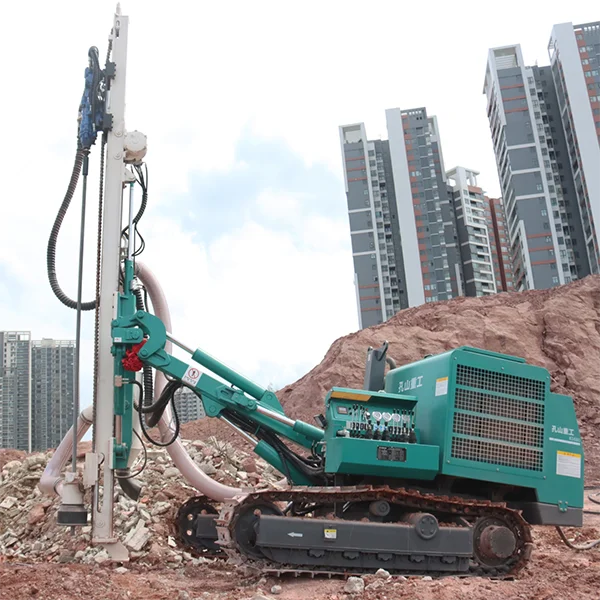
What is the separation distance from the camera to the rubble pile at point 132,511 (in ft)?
28.1

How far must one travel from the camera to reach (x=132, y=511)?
9531 millimetres

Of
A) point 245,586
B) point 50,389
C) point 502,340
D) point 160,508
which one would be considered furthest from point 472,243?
point 245,586

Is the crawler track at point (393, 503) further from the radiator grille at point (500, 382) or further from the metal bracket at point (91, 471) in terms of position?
the metal bracket at point (91, 471)

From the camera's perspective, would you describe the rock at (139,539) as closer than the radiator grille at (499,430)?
No

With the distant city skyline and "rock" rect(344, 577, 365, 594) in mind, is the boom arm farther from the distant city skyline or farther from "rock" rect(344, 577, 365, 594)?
the distant city skyline

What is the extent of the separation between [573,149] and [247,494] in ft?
151

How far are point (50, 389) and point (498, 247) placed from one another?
4577 centimetres

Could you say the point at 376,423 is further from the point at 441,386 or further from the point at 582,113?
the point at 582,113

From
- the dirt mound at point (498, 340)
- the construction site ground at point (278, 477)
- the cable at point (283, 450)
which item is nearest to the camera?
the construction site ground at point (278, 477)

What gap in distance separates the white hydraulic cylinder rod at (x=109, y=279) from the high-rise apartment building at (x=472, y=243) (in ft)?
160

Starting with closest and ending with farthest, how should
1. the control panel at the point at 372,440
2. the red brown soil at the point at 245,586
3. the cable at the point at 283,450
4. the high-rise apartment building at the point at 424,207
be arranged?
the red brown soil at the point at 245,586 < the control panel at the point at 372,440 < the cable at the point at 283,450 < the high-rise apartment building at the point at 424,207

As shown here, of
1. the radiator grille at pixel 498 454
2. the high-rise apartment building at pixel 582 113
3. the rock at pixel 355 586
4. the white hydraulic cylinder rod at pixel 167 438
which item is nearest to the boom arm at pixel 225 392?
the white hydraulic cylinder rod at pixel 167 438

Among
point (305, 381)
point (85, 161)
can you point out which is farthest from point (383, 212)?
point (85, 161)

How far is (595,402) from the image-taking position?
66.1 ft
